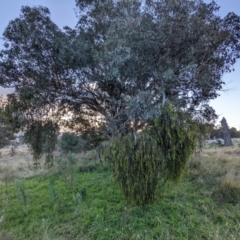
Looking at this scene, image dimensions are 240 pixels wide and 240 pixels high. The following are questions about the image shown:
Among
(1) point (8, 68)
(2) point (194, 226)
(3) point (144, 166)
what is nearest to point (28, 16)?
(1) point (8, 68)

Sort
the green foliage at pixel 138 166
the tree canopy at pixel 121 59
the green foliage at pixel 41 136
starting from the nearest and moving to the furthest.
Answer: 1. the green foliage at pixel 138 166
2. the tree canopy at pixel 121 59
3. the green foliage at pixel 41 136

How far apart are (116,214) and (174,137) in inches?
83.8

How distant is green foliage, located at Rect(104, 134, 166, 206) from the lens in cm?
345

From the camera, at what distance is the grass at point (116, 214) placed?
4.11 m

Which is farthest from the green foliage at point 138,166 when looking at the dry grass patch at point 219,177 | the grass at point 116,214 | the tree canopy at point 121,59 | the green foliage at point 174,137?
the dry grass patch at point 219,177

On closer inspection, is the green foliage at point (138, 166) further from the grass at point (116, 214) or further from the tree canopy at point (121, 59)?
the grass at point (116, 214)

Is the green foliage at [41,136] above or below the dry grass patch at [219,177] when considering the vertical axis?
above

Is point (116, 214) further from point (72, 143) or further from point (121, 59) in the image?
point (72, 143)

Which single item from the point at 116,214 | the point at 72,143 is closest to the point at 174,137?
the point at 116,214

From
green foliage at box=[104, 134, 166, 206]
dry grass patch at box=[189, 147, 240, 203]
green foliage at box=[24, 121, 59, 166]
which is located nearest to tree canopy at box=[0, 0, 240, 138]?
green foliage at box=[24, 121, 59, 166]

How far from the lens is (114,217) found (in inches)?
180

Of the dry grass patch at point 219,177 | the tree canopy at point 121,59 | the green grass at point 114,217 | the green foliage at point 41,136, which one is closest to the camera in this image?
the green grass at point 114,217

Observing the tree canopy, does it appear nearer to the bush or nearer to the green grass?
the green grass

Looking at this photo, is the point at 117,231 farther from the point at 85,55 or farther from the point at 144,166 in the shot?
the point at 85,55
